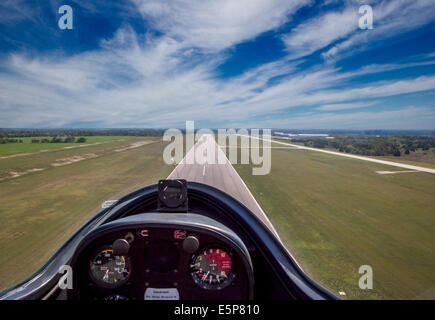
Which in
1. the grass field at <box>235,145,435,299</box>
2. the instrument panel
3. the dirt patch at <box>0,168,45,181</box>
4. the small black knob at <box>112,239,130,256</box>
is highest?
the small black knob at <box>112,239,130,256</box>

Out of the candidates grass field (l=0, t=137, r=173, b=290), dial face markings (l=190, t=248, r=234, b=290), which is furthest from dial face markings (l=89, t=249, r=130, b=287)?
grass field (l=0, t=137, r=173, b=290)

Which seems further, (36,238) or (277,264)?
(36,238)

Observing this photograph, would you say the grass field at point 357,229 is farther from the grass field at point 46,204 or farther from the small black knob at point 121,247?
the grass field at point 46,204

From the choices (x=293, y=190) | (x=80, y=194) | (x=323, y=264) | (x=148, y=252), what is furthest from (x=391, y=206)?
(x=80, y=194)

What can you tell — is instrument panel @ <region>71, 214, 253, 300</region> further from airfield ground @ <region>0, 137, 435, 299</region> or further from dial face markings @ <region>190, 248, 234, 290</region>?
airfield ground @ <region>0, 137, 435, 299</region>

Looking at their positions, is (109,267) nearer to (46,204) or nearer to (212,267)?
(212,267)
